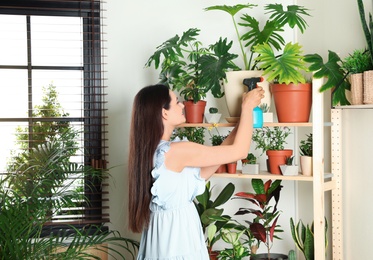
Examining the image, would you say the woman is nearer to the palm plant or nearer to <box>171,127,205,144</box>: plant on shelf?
the palm plant

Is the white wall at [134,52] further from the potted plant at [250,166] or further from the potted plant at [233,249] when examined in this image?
the potted plant at [250,166]

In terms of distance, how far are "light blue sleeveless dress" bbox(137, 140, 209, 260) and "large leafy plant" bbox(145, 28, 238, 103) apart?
68 centimetres

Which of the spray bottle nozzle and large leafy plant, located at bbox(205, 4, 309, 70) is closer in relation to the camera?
the spray bottle nozzle

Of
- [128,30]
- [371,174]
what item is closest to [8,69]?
[128,30]

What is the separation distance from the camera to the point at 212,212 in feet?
12.6

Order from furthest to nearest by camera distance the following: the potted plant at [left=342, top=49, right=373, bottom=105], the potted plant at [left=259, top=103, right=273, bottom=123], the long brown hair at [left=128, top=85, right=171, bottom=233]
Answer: the potted plant at [left=259, top=103, right=273, bottom=123] < the potted plant at [left=342, top=49, right=373, bottom=105] < the long brown hair at [left=128, top=85, right=171, bottom=233]

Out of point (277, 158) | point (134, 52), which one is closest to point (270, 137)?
point (277, 158)

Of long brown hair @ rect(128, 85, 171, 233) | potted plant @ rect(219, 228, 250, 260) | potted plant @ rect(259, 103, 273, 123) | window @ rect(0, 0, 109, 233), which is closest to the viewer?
long brown hair @ rect(128, 85, 171, 233)

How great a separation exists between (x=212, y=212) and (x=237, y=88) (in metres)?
0.81

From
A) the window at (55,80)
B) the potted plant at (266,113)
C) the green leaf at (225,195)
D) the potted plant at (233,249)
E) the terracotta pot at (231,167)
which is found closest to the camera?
the potted plant at (266,113)

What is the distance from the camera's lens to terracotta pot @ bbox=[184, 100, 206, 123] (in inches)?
148

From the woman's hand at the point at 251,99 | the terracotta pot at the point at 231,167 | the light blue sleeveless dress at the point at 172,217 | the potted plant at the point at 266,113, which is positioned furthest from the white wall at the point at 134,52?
the light blue sleeveless dress at the point at 172,217

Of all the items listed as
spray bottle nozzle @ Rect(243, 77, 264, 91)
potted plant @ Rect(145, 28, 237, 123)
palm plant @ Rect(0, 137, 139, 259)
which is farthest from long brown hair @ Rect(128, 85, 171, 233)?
potted plant @ Rect(145, 28, 237, 123)

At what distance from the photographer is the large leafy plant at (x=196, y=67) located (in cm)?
350
